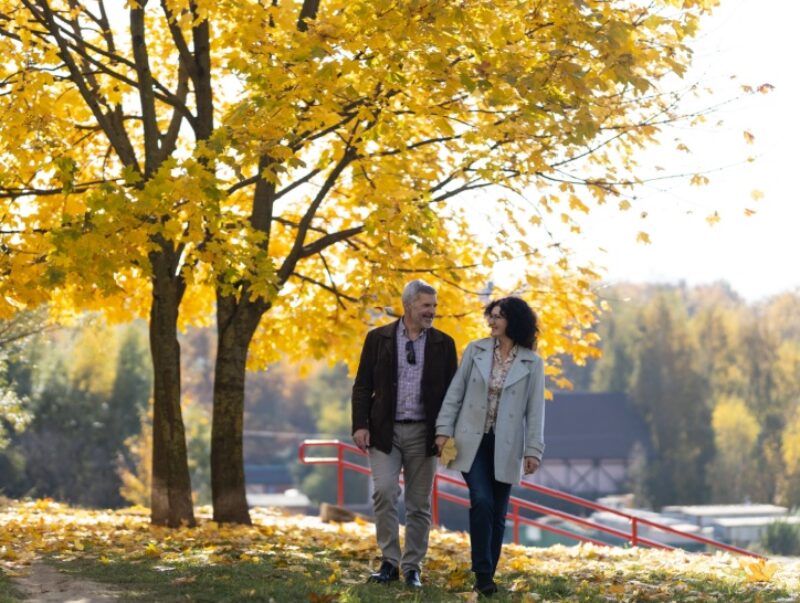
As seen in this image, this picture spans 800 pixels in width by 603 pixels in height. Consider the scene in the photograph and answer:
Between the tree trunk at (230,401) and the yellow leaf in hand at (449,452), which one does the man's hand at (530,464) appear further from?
the tree trunk at (230,401)

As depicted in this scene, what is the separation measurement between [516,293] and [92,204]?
6.22m

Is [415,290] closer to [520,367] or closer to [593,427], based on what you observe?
[520,367]

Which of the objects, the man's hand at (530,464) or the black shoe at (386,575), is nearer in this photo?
the man's hand at (530,464)

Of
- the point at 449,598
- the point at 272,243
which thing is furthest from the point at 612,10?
the point at 272,243

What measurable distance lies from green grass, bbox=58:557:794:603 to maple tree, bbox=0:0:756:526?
283cm

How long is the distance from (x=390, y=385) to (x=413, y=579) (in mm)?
1314

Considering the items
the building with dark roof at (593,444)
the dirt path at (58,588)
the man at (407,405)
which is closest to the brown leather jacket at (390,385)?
the man at (407,405)

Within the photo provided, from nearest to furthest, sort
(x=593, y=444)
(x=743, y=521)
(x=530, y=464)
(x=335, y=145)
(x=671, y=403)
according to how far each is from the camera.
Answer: (x=530, y=464) < (x=335, y=145) < (x=743, y=521) < (x=671, y=403) < (x=593, y=444)

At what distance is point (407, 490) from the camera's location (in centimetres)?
866

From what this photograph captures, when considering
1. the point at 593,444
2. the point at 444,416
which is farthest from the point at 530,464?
the point at 593,444

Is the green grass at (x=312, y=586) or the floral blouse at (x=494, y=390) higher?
the floral blouse at (x=494, y=390)

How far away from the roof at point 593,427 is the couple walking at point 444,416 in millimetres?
79361

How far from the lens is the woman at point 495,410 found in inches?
318

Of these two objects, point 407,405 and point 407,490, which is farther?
point 407,490
